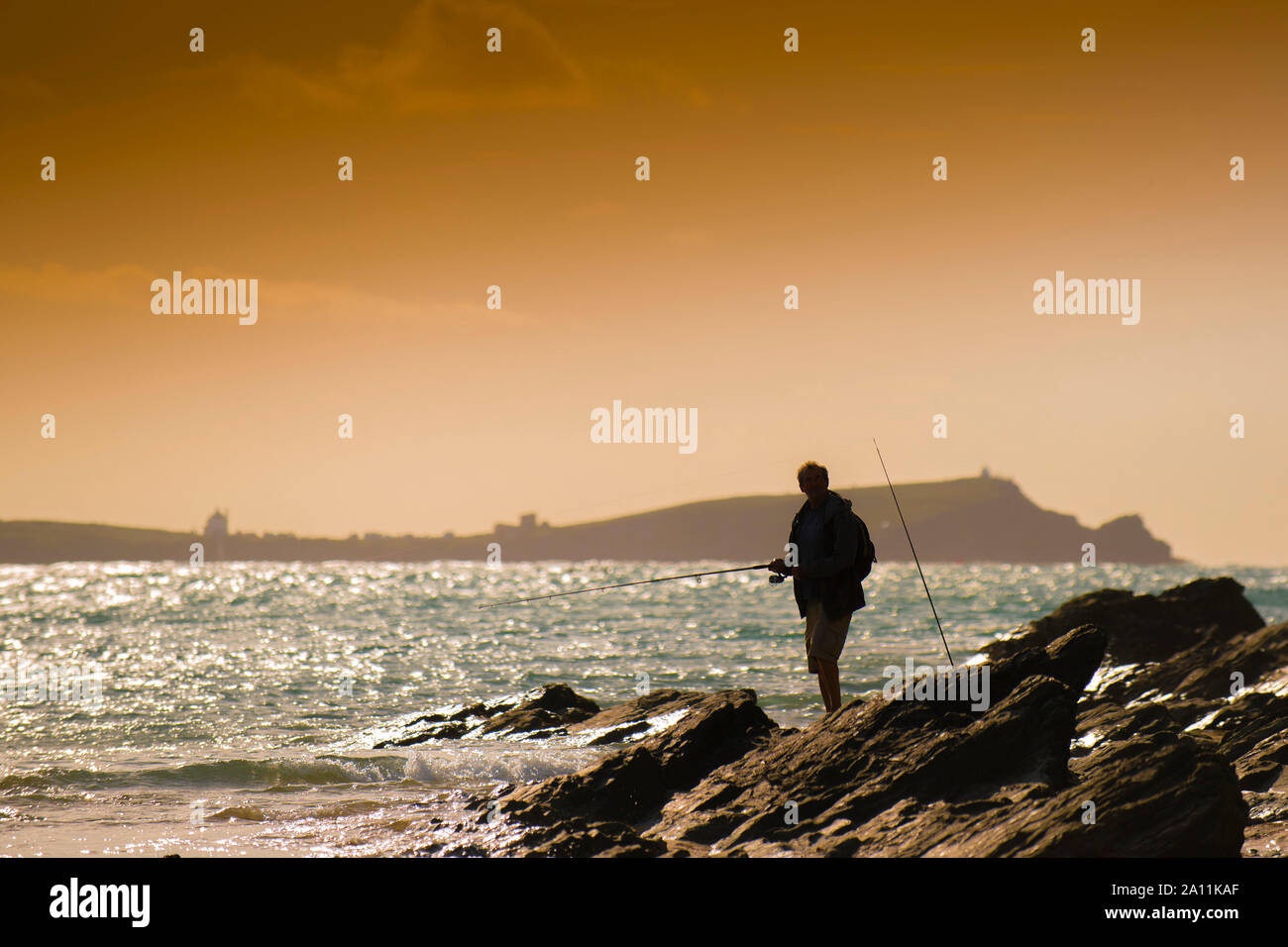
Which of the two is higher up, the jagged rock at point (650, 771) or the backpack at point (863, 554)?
the backpack at point (863, 554)

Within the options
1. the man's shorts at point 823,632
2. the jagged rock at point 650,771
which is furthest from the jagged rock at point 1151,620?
the man's shorts at point 823,632

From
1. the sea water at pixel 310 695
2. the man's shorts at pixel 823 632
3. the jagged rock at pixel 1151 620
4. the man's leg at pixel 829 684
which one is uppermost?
the man's shorts at pixel 823 632

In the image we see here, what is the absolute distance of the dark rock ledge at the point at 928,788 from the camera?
5719 mm

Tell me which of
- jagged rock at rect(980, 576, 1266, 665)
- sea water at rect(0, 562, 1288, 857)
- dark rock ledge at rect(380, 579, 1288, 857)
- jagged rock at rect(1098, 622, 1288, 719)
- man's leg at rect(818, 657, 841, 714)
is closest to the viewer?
dark rock ledge at rect(380, 579, 1288, 857)

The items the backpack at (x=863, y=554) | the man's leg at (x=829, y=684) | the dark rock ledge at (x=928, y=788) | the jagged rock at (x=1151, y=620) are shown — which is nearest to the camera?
the dark rock ledge at (x=928, y=788)

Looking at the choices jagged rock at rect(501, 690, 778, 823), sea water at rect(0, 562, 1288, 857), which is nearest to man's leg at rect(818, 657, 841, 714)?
jagged rock at rect(501, 690, 778, 823)

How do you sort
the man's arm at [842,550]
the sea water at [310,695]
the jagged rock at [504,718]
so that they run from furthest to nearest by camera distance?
the jagged rock at [504,718], the sea water at [310,695], the man's arm at [842,550]

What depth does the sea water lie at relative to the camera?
8.62 meters

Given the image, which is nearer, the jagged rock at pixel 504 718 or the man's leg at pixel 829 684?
the man's leg at pixel 829 684

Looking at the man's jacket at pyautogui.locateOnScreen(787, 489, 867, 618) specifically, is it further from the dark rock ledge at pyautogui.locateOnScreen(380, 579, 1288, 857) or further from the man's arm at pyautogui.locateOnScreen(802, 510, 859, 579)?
the dark rock ledge at pyautogui.locateOnScreen(380, 579, 1288, 857)

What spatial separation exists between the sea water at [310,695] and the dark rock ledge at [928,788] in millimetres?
1452

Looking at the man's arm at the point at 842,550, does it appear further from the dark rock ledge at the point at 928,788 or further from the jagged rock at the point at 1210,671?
the jagged rock at the point at 1210,671
